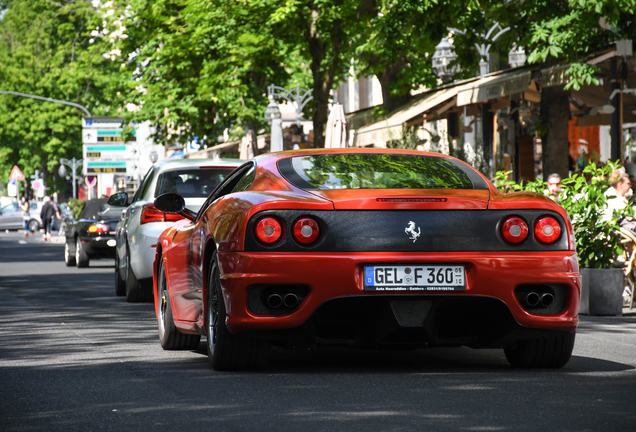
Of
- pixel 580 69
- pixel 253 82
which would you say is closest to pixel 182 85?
pixel 253 82

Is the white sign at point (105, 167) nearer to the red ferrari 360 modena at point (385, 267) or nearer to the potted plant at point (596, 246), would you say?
the potted plant at point (596, 246)

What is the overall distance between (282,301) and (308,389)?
55 centimetres

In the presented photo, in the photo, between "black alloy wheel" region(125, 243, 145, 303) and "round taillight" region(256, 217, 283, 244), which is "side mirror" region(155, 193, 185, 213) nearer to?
"round taillight" region(256, 217, 283, 244)

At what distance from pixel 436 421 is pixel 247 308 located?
1.62m

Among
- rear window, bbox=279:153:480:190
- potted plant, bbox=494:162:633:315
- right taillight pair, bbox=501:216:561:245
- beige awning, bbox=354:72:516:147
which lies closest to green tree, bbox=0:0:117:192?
beige awning, bbox=354:72:516:147

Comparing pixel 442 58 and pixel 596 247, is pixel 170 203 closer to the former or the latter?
pixel 596 247

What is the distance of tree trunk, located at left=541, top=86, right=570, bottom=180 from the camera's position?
19.3 meters

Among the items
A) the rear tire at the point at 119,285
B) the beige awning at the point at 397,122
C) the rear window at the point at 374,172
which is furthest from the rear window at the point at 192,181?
the beige awning at the point at 397,122

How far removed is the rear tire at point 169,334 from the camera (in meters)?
8.20

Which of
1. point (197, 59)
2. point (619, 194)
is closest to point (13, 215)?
point (197, 59)

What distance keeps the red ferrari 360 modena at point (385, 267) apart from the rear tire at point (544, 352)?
6 cm

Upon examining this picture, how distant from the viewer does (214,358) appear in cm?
695

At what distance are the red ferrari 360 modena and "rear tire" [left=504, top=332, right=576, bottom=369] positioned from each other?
2.5 inches

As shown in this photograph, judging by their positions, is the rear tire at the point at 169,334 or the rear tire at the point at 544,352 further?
the rear tire at the point at 169,334
